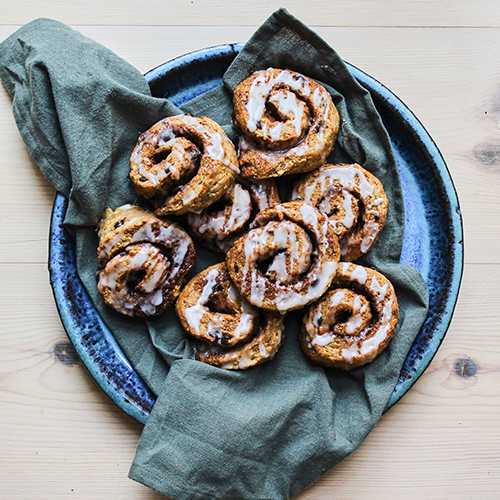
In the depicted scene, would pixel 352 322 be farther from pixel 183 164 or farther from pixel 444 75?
pixel 444 75

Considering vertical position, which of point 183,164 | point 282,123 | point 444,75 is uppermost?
point 444,75

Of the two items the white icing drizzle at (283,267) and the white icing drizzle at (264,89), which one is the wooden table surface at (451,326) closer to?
the white icing drizzle at (264,89)

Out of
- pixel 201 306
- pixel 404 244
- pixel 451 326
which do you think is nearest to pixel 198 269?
pixel 201 306

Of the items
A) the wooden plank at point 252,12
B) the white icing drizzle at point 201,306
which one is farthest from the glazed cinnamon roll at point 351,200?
the wooden plank at point 252,12

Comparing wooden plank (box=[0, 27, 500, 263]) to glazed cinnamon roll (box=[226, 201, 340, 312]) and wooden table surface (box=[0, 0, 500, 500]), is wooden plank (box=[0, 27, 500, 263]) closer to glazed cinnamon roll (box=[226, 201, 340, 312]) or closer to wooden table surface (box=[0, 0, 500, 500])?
wooden table surface (box=[0, 0, 500, 500])

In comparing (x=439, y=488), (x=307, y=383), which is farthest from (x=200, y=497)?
(x=439, y=488)

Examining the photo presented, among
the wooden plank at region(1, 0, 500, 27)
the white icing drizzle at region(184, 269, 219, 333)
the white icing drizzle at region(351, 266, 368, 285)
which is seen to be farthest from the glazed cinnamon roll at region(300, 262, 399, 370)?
the wooden plank at region(1, 0, 500, 27)

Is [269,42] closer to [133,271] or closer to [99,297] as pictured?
[133,271]
